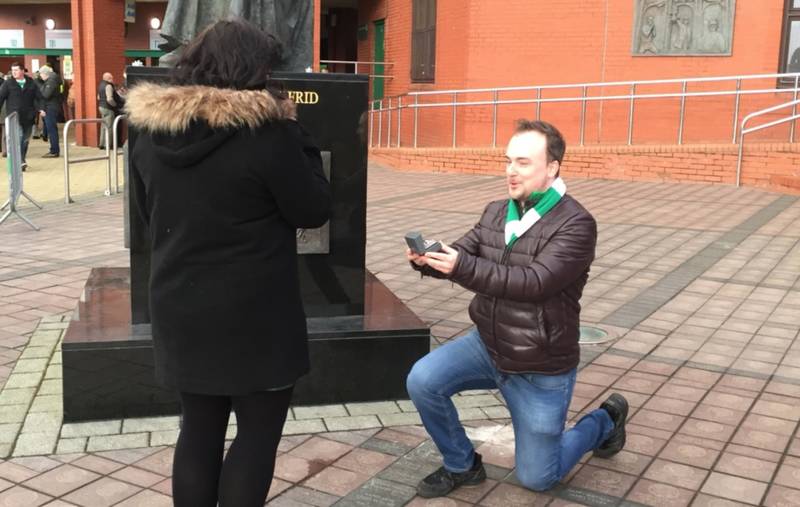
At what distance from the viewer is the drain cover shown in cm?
552

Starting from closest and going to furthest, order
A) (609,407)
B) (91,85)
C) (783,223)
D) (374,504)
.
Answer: (374,504), (609,407), (783,223), (91,85)

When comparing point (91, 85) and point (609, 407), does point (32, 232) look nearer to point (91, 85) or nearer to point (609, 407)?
point (609, 407)

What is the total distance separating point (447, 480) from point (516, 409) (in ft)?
1.33

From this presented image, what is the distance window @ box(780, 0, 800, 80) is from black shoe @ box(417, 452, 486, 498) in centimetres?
1342

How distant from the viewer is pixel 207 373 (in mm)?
2439

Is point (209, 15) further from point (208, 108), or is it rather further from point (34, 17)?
point (34, 17)

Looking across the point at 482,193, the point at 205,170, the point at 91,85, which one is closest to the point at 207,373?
the point at 205,170

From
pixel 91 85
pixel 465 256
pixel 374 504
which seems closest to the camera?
pixel 465 256

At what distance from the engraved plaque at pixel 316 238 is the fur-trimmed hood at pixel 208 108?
2.03 meters

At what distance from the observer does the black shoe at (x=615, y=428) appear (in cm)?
372

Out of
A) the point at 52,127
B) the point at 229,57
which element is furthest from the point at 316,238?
the point at 52,127

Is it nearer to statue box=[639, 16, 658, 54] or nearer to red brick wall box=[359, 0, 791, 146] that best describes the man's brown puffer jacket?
red brick wall box=[359, 0, 791, 146]

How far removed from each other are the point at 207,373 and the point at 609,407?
194 cm

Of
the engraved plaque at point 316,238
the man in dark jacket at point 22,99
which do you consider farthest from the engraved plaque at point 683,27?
the engraved plaque at point 316,238
